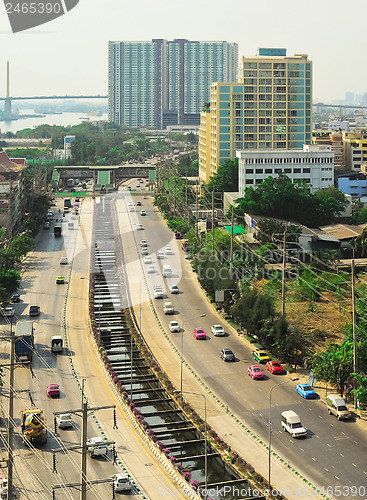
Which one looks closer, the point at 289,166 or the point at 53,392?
the point at 53,392

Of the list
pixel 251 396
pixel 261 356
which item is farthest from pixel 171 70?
pixel 251 396

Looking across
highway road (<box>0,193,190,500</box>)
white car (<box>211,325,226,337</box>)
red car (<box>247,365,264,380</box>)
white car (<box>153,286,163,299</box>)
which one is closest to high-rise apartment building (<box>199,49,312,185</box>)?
highway road (<box>0,193,190,500</box>)

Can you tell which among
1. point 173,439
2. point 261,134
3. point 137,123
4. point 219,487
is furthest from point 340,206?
point 137,123

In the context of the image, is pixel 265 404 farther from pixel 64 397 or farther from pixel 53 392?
pixel 53 392

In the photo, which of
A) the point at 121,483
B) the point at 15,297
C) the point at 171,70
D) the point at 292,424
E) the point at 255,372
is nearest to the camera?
the point at 121,483

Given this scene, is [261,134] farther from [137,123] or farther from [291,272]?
[137,123]
